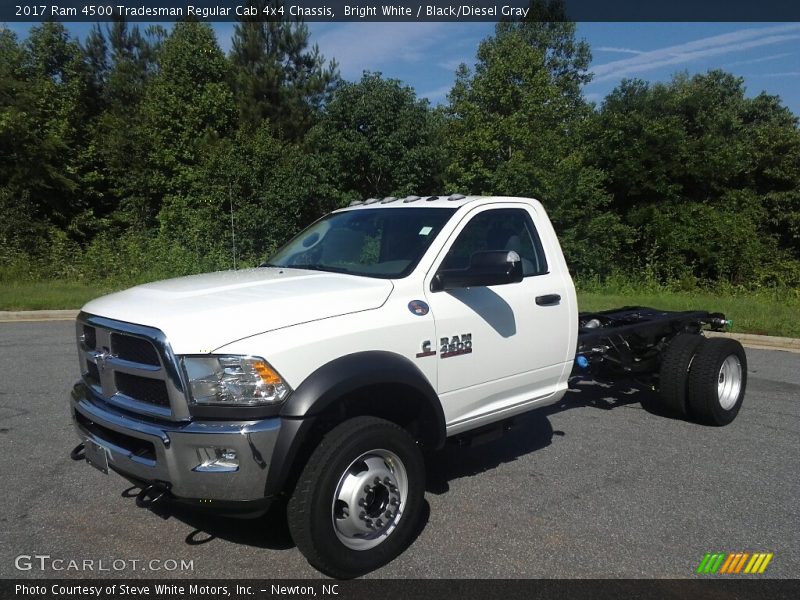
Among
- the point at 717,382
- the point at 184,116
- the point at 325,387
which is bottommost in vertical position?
the point at 717,382

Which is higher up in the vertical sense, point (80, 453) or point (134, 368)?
point (134, 368)

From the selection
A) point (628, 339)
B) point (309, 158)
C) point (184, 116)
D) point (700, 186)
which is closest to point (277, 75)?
point (184, 116)

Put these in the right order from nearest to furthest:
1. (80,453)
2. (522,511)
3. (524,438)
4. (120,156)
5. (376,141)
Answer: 1. (80,453)
2. (522,511)
3. (524,438)
4. (376,141)
5. (120,156)

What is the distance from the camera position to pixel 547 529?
402cm

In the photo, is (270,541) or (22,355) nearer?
(270,541)

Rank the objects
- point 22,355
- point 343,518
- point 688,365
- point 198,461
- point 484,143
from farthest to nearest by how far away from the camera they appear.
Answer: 1. point 484,143
2. point 22,355
3. point 688,365
4. point 343,518
5. point 198,461

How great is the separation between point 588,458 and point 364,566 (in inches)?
99.6

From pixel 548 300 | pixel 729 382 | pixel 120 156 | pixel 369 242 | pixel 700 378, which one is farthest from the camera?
pixel 120 156

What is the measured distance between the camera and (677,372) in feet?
19.9

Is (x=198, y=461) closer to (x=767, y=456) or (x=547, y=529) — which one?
(x=547, y=529)

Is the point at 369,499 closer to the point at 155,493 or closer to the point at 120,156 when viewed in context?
the point at 155,493

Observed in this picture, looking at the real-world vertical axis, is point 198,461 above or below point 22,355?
above

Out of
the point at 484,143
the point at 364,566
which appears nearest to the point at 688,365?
the point at 364,566

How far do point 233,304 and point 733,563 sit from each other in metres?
3.03
